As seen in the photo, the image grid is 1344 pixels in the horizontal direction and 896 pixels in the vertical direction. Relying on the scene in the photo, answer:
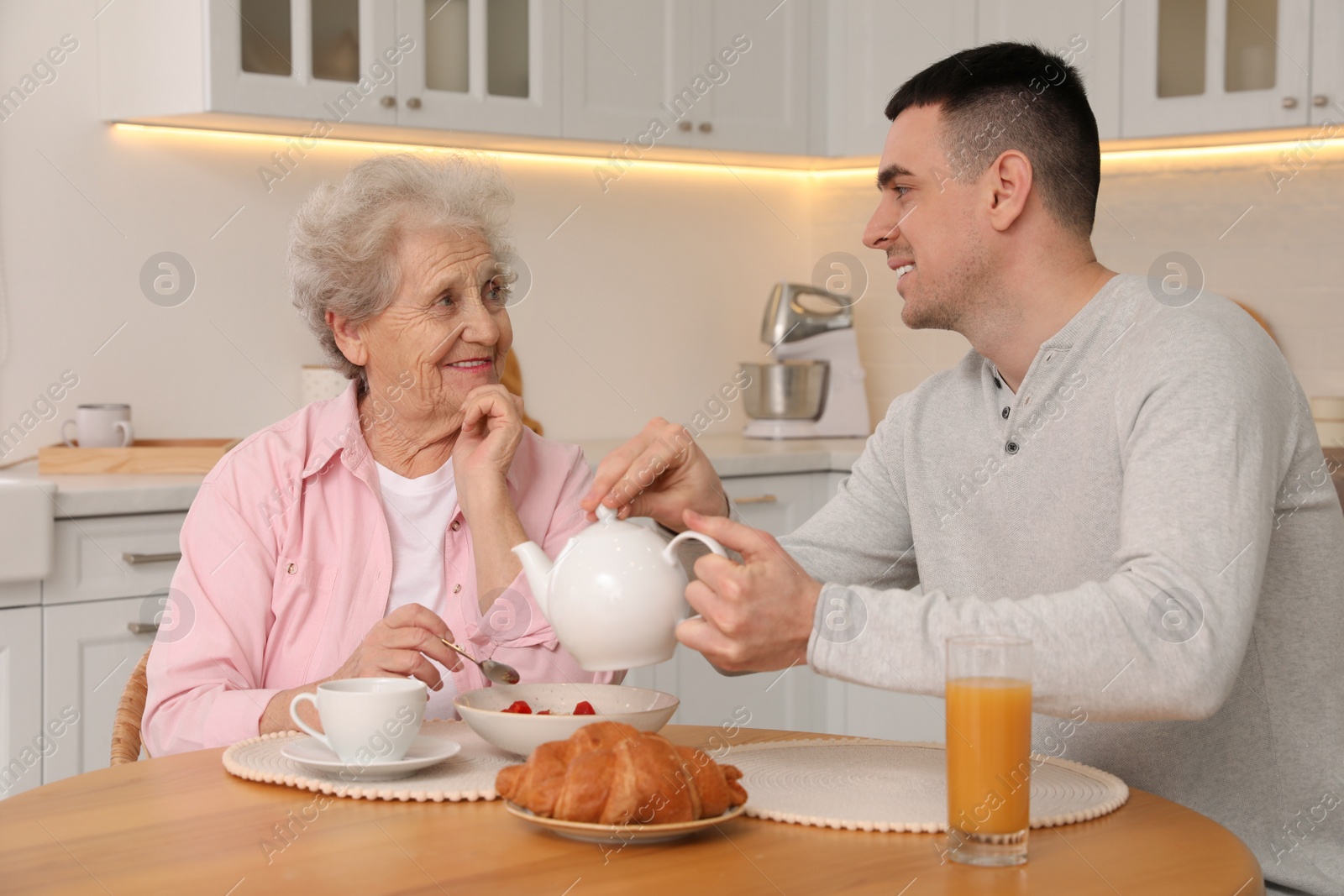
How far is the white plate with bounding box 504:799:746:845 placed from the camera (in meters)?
0.97

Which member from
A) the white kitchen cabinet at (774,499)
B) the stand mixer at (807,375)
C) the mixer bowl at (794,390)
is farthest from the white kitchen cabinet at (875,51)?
the white kitchen cabinet at (774,499)

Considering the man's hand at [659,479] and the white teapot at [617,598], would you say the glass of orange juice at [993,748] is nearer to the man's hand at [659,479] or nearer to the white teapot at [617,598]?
the white teapot at [617,598]

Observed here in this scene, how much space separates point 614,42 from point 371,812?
2541mm

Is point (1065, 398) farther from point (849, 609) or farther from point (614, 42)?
point (614, 42)

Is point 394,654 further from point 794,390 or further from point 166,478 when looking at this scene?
point 794,390

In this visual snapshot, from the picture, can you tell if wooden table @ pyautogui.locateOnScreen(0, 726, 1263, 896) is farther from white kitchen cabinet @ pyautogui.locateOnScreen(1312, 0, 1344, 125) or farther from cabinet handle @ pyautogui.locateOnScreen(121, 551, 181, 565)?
white kitchen cabinet @ pyautogui.locateOnScreen(1312, 0, 1344, 125)

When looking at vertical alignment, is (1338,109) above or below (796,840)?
above

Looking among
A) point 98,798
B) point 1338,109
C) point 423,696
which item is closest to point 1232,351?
point 423,696

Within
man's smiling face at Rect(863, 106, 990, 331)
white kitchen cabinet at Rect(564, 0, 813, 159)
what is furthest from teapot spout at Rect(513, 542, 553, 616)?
white kitchen cabinet at Rect(564, 0, 813, 159)

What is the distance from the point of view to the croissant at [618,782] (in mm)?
981

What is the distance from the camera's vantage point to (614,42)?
3.32 m

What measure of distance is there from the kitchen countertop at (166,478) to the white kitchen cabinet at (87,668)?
0.15 m

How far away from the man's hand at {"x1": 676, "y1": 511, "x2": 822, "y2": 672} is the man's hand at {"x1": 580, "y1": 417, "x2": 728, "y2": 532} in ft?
0.85

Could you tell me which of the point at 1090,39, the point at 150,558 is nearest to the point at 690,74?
the point at 1090,39
